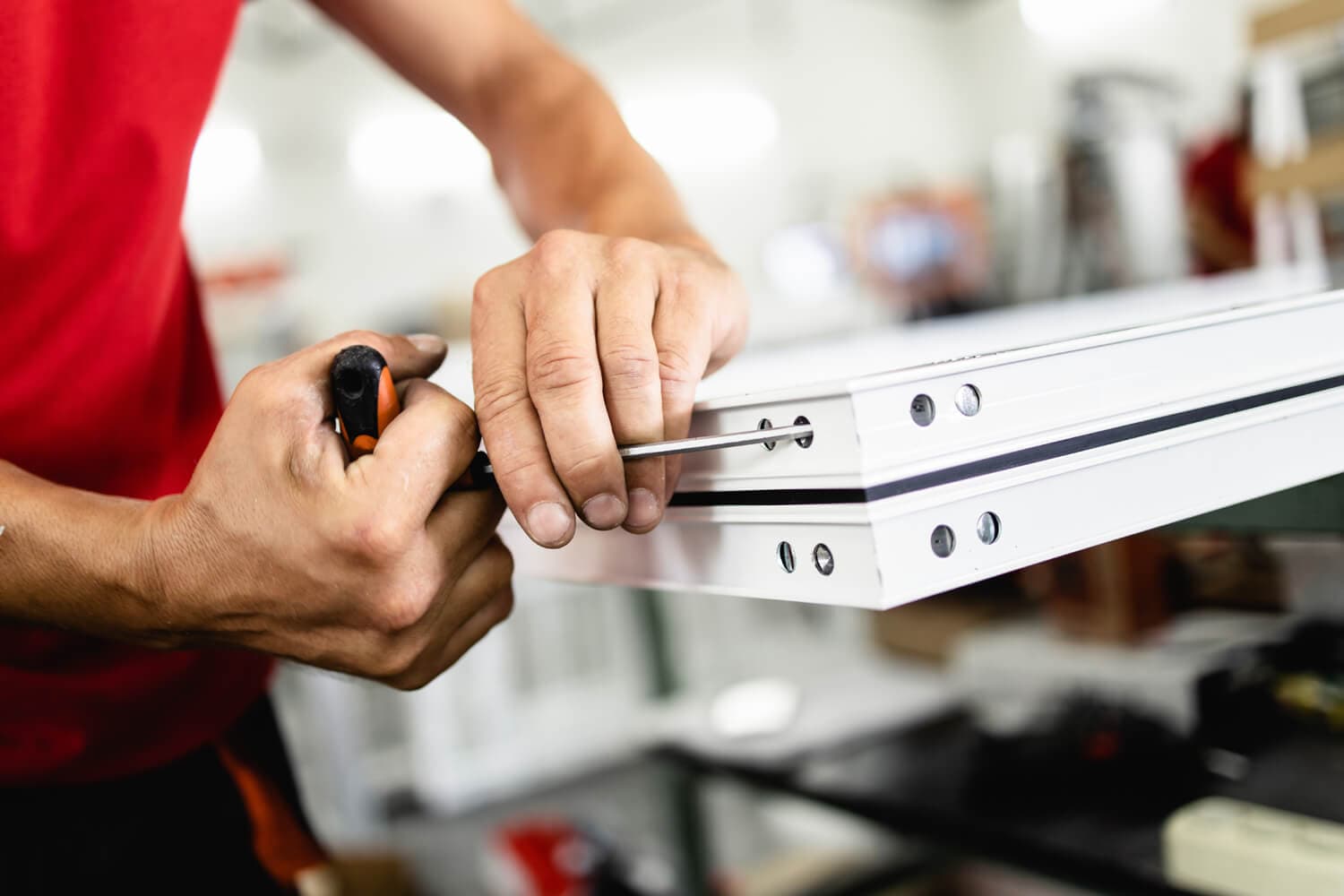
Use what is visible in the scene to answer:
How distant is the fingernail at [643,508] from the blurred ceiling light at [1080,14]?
17.7 feet

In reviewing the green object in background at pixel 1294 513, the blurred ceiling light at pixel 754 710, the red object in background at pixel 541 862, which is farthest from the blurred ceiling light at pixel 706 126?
the green object in background at pixel 1294 513

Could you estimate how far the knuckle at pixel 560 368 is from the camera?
43 centimetres

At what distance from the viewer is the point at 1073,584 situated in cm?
135

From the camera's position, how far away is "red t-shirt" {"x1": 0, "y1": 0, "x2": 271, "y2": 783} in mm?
589

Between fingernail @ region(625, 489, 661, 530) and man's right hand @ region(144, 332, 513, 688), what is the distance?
71 mm

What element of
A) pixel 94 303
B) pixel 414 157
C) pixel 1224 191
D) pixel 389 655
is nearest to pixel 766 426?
pixel 389 655

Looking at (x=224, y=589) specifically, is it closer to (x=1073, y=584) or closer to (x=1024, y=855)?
(x=1024, y=855)

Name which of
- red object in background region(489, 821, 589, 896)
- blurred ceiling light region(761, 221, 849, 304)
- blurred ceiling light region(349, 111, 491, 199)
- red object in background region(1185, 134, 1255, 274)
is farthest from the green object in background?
blurred ceiling light region(761, 221, 849, 304)

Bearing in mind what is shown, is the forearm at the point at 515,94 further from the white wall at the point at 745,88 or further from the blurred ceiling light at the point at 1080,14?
the blurred ceiling light at the point at 1080,14

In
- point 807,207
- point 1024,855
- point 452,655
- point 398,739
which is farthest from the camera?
point 807,207

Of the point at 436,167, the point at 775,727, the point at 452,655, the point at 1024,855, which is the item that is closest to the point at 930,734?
the point at 775,727

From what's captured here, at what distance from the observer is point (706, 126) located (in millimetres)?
6438

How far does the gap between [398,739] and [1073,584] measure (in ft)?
8.50

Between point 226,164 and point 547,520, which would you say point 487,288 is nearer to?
point 547,520
